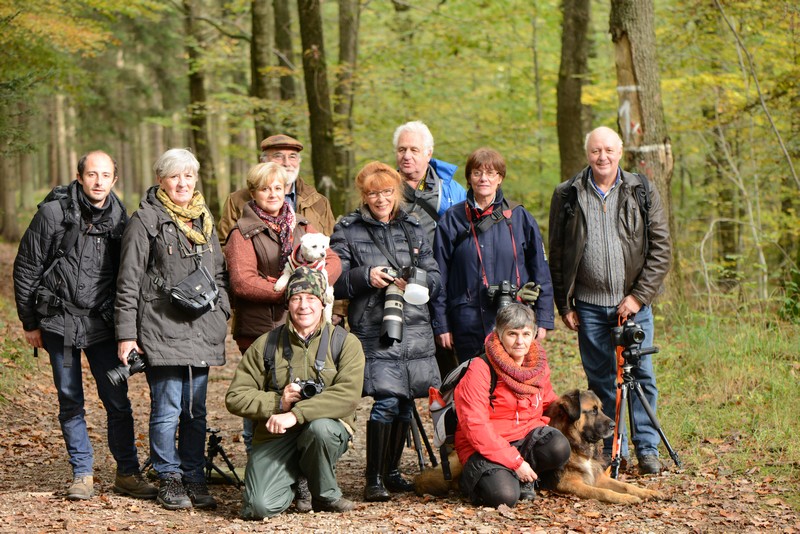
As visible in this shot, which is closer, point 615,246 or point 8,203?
point 615,246

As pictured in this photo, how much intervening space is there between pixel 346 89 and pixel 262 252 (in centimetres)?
974

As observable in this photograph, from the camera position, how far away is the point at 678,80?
40.9 feet

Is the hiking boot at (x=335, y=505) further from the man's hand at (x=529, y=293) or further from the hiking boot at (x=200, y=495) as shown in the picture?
the man's hand at (x=529, y=293)

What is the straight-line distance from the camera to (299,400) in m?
4.93

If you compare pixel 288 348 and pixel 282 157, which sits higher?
pixel 282 157

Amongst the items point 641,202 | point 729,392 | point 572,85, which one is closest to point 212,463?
point 641,202

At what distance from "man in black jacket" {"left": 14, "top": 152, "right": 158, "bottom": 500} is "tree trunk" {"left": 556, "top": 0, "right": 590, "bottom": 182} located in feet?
25.3

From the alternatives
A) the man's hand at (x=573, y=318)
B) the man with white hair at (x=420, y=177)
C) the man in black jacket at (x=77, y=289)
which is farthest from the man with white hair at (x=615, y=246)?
the man in black jacket at (x=77, y=289)

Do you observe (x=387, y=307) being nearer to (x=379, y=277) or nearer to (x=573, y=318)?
(x=379, y=277)

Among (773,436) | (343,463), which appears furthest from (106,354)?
(773,436)

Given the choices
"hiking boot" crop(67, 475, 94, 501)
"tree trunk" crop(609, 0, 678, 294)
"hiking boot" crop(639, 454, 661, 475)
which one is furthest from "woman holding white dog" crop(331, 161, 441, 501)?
"tree trunk" crop(609, 0, 678, 294)

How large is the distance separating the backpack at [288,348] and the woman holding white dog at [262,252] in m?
0.25

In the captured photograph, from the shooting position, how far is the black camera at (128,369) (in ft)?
16.0

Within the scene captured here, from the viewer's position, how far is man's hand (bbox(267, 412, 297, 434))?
191 inches
